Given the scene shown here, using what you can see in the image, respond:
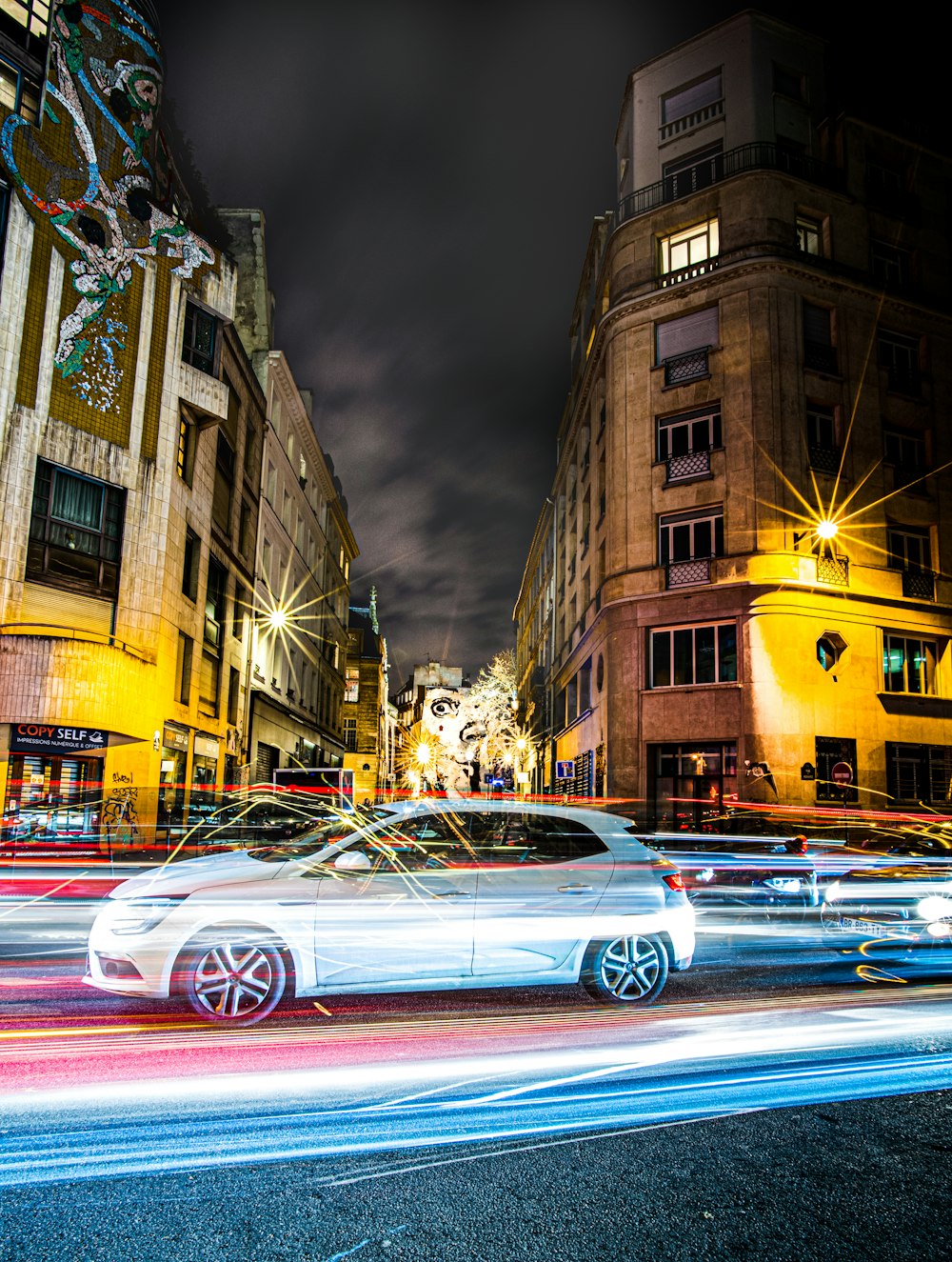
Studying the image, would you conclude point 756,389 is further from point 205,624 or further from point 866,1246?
point 866,1246

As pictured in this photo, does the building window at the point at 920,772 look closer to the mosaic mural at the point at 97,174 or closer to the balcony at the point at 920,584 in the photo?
the balcony at the point at 920,584

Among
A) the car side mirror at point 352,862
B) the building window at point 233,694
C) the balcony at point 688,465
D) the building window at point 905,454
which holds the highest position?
the building window at point 905,454

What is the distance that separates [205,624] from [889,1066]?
25.6 meters

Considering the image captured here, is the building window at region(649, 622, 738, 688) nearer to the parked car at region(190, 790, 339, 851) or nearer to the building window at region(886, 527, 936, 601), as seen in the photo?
the building window at region(886, 527, 936, 601)

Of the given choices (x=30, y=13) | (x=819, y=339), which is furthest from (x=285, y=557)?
(x=819, y=339)

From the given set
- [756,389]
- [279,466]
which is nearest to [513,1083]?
[756,389]

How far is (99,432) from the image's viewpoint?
22.0 m

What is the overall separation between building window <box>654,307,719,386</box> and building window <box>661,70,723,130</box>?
270 inches

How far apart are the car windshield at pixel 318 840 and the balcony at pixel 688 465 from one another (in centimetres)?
2154

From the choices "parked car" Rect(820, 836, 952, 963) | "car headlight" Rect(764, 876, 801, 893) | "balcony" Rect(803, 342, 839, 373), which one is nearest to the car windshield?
"car headlight" Rect(764, 876, 801, 893)

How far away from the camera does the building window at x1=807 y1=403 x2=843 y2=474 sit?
1037 inches

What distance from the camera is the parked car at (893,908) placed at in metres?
9.59

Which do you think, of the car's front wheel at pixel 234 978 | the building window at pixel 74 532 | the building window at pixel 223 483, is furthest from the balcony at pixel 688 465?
→ the car's front wheel at pixel 234 978

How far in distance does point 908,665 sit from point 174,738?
Result: 70.2ft
